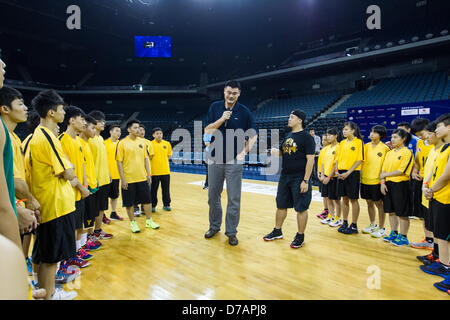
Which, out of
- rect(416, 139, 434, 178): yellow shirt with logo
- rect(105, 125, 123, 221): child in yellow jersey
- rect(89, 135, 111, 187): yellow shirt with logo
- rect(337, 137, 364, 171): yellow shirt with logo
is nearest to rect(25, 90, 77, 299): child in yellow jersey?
rect(89, 135, 111, 187): yellow shirt with logo

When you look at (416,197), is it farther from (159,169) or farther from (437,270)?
(159,169)

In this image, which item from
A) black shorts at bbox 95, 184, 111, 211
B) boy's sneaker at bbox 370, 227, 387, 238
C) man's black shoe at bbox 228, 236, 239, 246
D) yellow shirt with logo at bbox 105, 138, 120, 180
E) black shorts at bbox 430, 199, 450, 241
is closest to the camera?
black shorts at bbox 430, 199, 450, 241

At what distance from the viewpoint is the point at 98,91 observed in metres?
17.5

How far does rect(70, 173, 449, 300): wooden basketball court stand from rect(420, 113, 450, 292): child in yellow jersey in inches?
5.7

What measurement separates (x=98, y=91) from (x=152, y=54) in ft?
16.0

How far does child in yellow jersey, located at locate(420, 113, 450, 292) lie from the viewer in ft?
6.53

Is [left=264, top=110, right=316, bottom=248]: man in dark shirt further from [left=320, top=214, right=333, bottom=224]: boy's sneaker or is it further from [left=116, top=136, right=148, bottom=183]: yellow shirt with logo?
[left=116, top=136, right=148, bottom=183]: yellow shirt with logo

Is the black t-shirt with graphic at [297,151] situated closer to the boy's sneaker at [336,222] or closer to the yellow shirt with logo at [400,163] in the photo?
the yellow shirt with logo at [400,163]

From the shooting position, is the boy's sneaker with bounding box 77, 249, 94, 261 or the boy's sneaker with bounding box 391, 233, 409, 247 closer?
the boy's sneaker with bounding box 77, 249, 94, 261

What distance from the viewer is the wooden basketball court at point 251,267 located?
6.17ft

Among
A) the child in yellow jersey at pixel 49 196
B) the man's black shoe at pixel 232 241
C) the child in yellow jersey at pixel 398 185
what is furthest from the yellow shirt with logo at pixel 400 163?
the child in yellow jersey at pixel 49 196

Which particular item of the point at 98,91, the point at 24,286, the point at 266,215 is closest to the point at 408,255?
the point at 266,215

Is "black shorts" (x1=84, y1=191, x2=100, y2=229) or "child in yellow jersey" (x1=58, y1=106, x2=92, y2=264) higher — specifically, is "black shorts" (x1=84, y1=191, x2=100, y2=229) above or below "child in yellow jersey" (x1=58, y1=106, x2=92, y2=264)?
below

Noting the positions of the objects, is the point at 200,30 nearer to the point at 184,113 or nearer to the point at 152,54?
the point at 152,54
